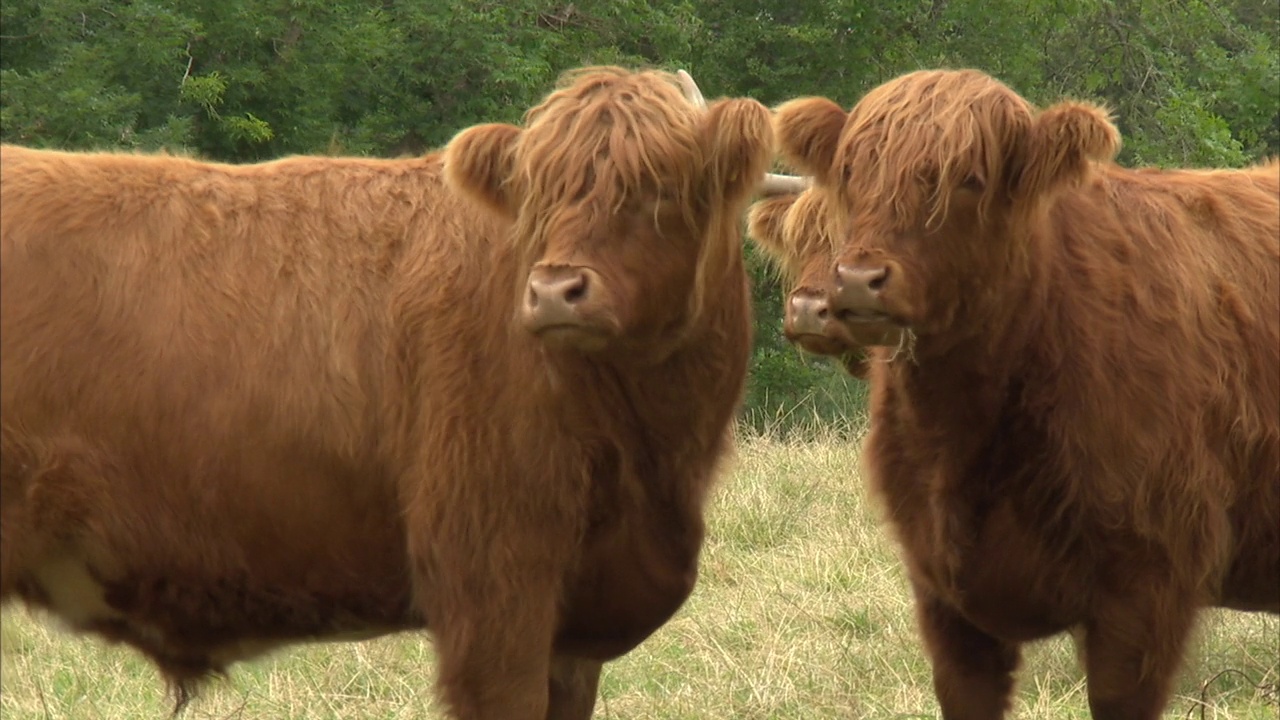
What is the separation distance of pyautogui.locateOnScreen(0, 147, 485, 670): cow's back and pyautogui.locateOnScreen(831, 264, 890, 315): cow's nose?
926 millimetres

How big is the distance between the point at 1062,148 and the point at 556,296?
1.39 meters

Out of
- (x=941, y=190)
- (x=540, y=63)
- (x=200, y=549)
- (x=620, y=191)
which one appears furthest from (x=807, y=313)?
(x=540, y=63)

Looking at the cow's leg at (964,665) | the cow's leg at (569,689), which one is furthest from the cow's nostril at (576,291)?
the cow's leg at (964,665)

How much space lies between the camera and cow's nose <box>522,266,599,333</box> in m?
3.53

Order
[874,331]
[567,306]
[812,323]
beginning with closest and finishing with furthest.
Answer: [567,306], [874,331], [812,323]

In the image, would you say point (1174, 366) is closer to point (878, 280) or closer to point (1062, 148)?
point (1062, 148)

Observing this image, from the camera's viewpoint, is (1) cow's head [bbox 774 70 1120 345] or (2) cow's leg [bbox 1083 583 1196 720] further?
(2) cow's leg [bbox 1083 583 1196 720]

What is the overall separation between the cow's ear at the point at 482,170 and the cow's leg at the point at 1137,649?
1875 mm

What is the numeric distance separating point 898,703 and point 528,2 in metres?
10.1

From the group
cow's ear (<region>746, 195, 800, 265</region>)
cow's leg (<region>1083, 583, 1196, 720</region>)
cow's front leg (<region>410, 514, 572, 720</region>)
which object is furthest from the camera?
cow's ear (<region>746, 195, 800, 265</region>)

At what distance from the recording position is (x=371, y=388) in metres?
3.88

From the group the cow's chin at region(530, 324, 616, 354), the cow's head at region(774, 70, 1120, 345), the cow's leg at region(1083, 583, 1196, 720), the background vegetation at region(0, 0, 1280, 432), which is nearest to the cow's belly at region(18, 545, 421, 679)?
the cow's chin at region(530, 324, 616, 354)

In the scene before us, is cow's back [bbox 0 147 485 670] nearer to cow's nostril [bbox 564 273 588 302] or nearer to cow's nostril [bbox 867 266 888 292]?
cow's nostril [bbox 564 273 588 302]

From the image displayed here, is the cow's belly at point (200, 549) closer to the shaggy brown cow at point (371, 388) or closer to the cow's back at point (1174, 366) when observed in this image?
the shaggy brown cow at point (371, 388)
